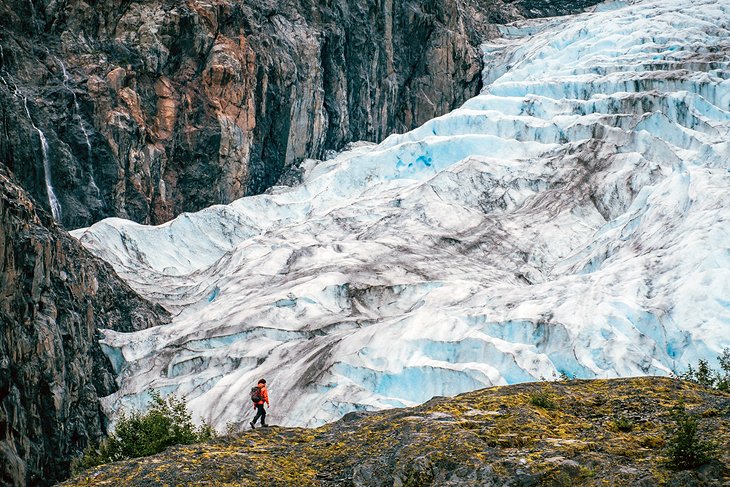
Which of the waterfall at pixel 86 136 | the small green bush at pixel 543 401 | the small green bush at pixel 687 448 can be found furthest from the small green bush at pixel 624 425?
the waterfall at pixel 86 136

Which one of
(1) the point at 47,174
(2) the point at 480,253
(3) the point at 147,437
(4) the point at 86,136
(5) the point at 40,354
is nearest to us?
(3) the point at 147,437

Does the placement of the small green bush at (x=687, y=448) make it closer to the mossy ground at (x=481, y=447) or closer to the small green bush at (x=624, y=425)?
the mossy ground at (x=481, y=447)

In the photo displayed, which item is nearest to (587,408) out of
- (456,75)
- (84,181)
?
(84,181)

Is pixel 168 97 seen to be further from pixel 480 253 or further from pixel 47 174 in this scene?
pixel 480 253

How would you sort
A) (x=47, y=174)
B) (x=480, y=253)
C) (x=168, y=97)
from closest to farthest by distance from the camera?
(x=480, y=253), (x=47, y=174), (x=168, y=97)

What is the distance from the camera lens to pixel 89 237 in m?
49.5

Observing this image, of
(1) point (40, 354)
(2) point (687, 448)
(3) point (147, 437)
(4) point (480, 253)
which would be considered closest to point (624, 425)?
(2) point (687, 448)

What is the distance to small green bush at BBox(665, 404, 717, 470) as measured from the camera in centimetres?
1100

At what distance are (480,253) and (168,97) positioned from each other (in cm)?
2188

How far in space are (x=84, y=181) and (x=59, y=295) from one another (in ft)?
66.9

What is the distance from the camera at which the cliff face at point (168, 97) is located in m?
53.4

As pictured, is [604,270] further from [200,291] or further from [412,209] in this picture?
[200,291]

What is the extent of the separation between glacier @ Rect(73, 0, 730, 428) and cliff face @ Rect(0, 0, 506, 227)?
117 inches

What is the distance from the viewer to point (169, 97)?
58.9 metres
